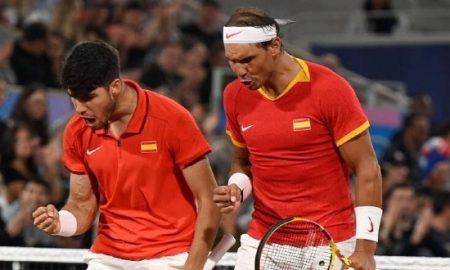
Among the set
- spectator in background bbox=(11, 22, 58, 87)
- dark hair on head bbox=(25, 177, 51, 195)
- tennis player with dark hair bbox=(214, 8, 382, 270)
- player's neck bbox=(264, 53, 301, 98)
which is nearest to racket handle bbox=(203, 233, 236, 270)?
tennis player with dark hair bbox=(214, 8, 382, 270)

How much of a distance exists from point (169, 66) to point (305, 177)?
7.43 metres

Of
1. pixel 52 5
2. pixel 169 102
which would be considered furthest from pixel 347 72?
pixel 169 102

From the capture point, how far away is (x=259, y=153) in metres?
6.06

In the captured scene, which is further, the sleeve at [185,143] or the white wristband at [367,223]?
the sleeve at [185,143]

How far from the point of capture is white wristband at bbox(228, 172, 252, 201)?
20.1ft

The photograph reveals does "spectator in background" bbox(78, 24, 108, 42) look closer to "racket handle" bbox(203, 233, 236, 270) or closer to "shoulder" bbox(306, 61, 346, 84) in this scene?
"racket handle" bbox(203, 233, 236, 270)

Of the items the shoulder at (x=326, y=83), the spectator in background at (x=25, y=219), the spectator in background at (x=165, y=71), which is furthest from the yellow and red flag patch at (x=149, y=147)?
the spectator in background at (x=165, y=71)

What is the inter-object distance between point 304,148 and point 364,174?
341mm

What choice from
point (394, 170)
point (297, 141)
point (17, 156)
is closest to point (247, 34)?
point (297, 141)

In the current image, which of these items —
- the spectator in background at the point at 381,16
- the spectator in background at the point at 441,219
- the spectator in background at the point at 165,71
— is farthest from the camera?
the spectator in background at the point at 381,16

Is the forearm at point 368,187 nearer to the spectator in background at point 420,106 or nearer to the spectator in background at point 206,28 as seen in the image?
the spectator in background at point 420,106

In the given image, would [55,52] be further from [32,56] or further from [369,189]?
[369,189]

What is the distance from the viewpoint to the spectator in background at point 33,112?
10516 mm

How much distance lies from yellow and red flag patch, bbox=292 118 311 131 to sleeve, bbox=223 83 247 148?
1.25 feet
